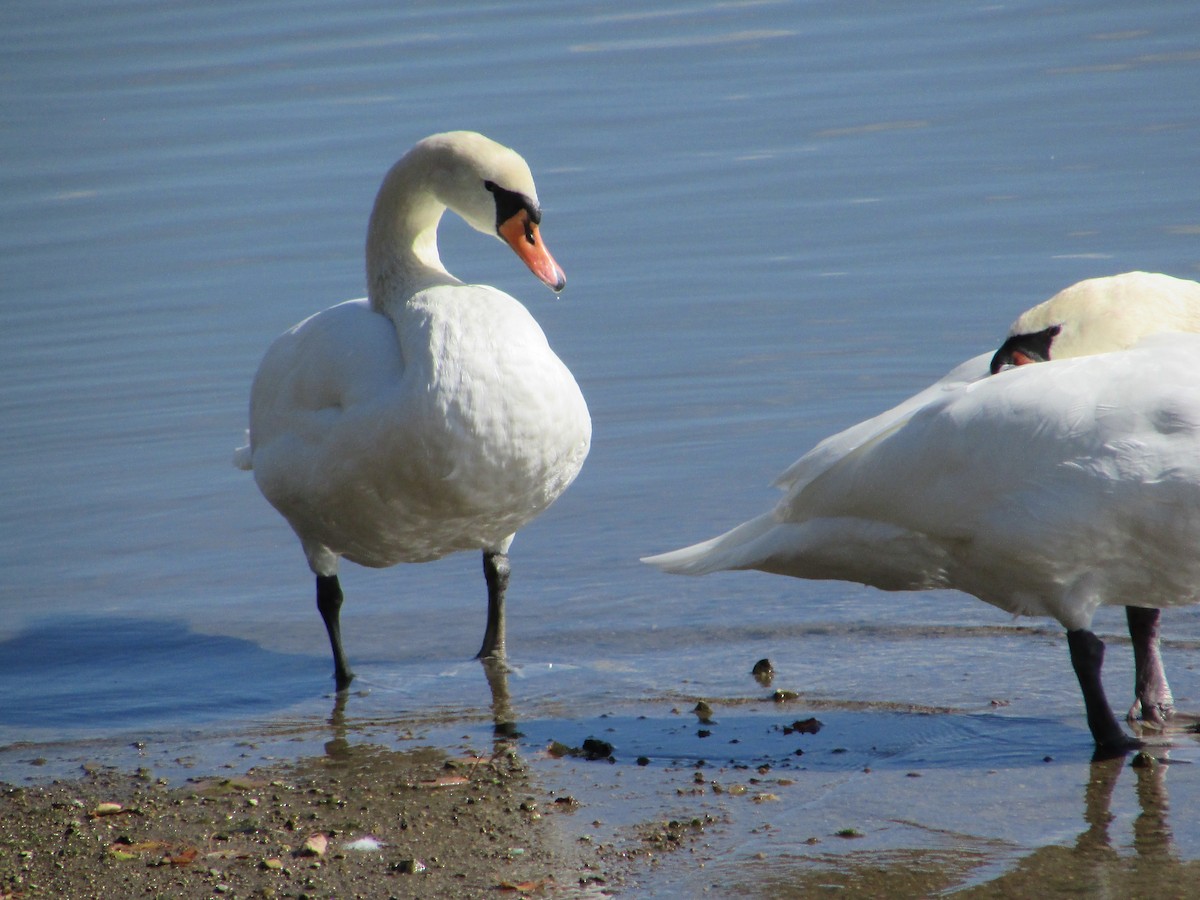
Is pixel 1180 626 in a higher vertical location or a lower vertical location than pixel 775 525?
lower

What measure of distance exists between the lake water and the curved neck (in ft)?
4.17

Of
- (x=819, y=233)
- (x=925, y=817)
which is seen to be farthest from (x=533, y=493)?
(x=819, y=233)

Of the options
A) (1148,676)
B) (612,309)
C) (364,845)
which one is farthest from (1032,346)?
(612,309)

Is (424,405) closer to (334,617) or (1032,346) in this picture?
(334,617)

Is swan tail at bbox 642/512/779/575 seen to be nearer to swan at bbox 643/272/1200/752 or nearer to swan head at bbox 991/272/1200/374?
swan at bbox 643/272/1200/752

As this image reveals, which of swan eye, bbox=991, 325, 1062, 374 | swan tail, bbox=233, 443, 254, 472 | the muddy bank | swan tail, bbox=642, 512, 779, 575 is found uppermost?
swan eye, bbox=991, 325, 1062, 374

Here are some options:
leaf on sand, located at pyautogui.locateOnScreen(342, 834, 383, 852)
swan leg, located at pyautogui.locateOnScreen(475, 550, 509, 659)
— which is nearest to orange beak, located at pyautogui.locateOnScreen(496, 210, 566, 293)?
swan leg, located at pyautogui.locateOnScreen(475, 550, 509, 659)

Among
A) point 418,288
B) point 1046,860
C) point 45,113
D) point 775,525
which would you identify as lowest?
point 1046,860

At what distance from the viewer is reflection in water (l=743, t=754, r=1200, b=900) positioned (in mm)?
3631

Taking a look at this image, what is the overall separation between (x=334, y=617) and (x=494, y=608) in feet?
1.76

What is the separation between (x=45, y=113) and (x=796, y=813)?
14012 millimetres

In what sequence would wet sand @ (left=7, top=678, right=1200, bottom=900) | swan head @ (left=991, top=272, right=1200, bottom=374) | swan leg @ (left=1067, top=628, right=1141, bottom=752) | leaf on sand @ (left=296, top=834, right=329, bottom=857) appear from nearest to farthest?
wet sand @ (left=7, top=678, right=1200, bottom=900) → leaf on sand @ (left=296, top=834, right=329, bottom=857) → swan leg @ (left=1067, top=628, right=1141, bottom=752) → swan head @ (left=991, top=272, right=1200, bottom=374)

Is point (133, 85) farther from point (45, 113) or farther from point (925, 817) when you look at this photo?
point (925, 817)

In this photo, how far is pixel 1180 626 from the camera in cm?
553
